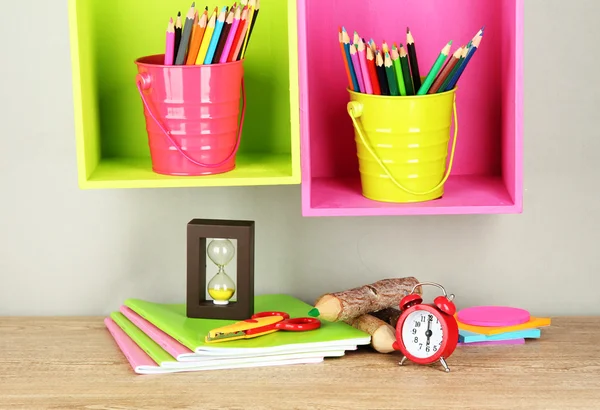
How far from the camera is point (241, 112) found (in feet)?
4.62

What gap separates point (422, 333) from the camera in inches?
48.7

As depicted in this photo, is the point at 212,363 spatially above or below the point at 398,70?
below

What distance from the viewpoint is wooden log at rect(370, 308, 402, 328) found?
4.36 ft

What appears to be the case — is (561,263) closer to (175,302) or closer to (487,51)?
(487,51)

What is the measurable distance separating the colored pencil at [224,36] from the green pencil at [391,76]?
21 cm

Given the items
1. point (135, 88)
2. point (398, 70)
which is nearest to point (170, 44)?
point (135, 88)

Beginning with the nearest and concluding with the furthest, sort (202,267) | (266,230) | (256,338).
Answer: (256,338) < (202,267) < (266,230)

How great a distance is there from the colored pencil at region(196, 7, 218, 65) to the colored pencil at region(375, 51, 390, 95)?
0.22 m

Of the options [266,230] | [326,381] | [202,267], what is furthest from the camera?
[266,230]

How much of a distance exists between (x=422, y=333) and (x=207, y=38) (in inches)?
19.1

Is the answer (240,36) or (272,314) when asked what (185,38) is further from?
(272,314)

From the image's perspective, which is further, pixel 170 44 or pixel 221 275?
pixel 221 275

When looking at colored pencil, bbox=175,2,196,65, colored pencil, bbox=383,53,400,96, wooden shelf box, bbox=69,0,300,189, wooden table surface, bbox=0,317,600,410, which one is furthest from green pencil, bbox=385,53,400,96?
wooden table surface, bbox=0,317,600,410

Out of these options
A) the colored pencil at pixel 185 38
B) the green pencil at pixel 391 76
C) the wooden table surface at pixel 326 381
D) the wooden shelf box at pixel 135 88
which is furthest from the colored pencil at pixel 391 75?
the wooden table surface at pixel 326 381
